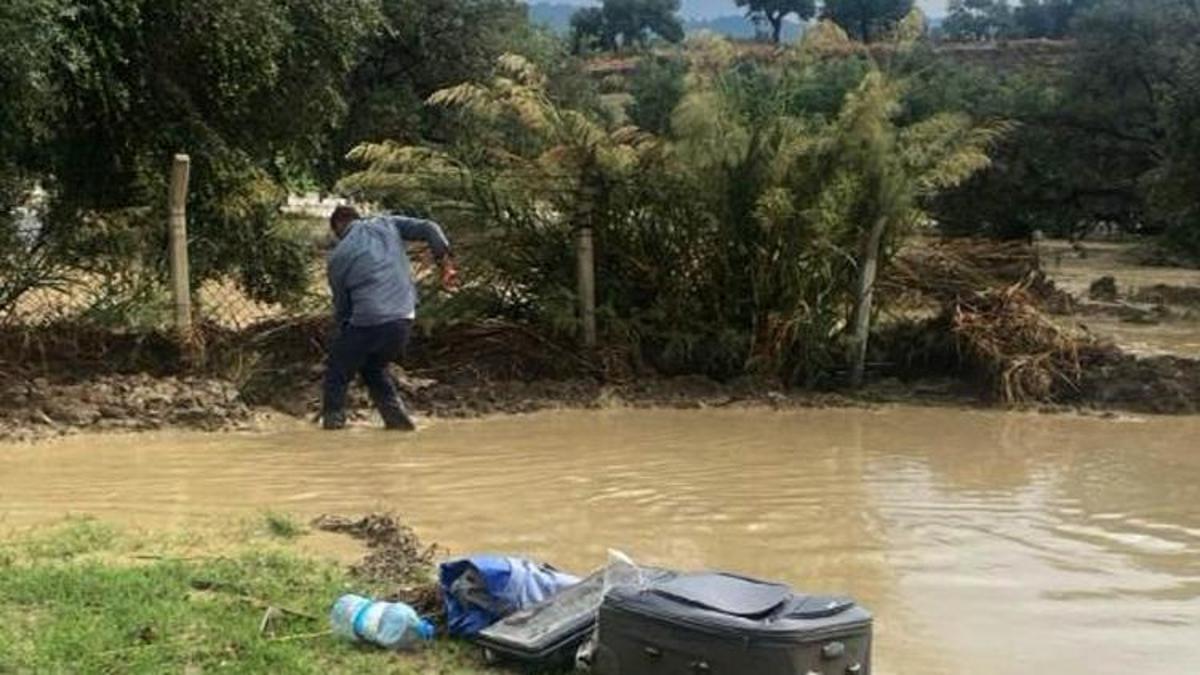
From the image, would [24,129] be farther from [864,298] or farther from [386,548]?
[864,298]

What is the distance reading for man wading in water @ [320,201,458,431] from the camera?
1042 centimetres

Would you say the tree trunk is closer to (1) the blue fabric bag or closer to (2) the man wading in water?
(2) the man wading in water

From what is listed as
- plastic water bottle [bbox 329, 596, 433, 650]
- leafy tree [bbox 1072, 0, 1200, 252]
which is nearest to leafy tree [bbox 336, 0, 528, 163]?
leafy tree [bbox 1072, 0, 1200, 252]

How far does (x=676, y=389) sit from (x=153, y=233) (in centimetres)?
459

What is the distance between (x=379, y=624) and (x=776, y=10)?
323ft

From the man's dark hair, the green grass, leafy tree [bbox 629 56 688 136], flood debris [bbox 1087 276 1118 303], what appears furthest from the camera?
leafy tree [bbox 629 56 688 136]

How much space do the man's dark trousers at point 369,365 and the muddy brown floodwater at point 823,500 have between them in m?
0.29

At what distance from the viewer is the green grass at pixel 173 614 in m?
4.81

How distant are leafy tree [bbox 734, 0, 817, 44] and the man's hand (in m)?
88.0

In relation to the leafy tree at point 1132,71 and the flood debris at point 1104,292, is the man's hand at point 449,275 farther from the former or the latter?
the leafy tree at point 1132,71

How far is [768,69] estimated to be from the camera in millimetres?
14312

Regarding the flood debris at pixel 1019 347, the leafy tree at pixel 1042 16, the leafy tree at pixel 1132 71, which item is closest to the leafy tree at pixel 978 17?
the leafy tree at pixel 1042 16

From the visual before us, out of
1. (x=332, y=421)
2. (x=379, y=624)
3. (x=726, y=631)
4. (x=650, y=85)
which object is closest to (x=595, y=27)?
(x=650, y=85)

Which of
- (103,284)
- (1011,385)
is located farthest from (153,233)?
(1011,385)
